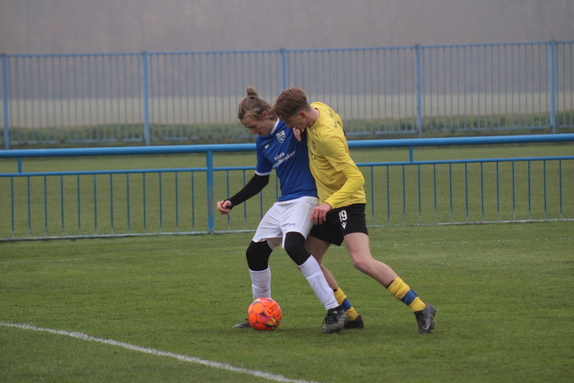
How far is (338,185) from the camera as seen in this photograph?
218 inches

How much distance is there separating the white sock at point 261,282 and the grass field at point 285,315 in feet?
0.88

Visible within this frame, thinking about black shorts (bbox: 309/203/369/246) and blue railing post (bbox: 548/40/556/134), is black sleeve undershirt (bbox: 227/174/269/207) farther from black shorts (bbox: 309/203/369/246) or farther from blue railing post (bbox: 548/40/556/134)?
blue railing post (bbox: 548/40/556/134)

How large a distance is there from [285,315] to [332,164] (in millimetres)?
1361

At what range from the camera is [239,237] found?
1007 cm

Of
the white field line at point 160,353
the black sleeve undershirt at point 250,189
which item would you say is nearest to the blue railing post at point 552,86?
the black sleeve undershirt at point 250,189

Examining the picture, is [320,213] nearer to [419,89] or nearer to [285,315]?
[285,315]

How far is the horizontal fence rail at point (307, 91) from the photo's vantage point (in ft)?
71.7

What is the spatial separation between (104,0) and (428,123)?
964cm

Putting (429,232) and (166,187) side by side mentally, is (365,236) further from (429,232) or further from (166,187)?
(166,187)

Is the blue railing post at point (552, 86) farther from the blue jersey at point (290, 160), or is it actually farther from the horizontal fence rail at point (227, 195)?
the blue jersey at point (290, 160)

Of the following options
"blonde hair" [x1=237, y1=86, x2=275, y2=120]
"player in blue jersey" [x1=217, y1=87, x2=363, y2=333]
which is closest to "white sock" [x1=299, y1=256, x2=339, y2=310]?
"player in blue jersey" [x1=217, y1=87, x2=363, y2=333]

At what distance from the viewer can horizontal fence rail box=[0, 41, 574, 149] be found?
861 inches

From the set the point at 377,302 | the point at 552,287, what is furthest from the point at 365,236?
the point at 552,287

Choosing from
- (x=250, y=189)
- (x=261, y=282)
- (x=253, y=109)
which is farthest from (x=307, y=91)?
(x=253, y=109)
